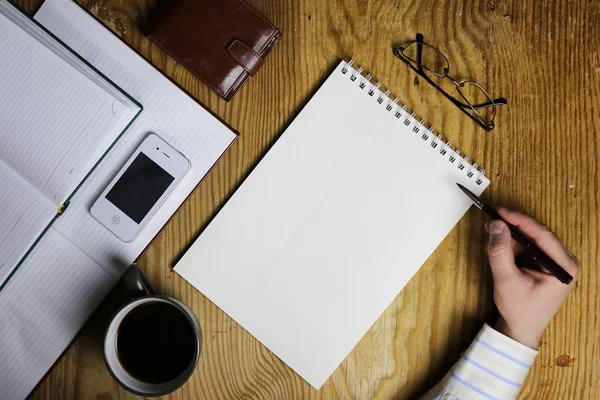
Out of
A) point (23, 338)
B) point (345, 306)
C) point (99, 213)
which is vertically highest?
point (345, 306)

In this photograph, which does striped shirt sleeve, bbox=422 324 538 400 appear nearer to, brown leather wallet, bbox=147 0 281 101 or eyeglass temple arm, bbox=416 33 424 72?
eyeglass temple arm, bbox=416 33 424 72

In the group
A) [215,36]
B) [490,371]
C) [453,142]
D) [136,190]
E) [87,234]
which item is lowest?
[87,234]

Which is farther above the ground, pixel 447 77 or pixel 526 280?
pixel 447 77

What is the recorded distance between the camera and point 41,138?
703 mm

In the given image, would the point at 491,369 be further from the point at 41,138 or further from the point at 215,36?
the point at 41,138

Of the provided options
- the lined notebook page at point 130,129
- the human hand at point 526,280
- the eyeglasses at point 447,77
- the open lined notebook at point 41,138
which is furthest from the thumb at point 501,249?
the open lined notebook at point 41,138

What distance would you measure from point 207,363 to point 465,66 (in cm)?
63

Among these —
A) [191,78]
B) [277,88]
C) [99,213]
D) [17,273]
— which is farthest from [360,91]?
[17,273]

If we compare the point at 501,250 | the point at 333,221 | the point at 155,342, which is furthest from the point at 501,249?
the point at 155,342

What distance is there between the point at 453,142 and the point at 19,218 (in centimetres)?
67

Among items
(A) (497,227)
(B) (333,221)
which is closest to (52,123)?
(B) (333,221)

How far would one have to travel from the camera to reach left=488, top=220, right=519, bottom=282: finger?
718mm

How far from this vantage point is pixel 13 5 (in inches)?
27.6

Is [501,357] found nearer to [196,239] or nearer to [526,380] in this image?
[526,380]
